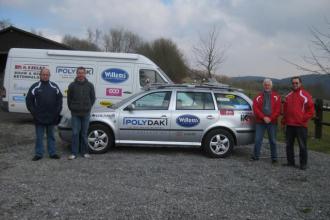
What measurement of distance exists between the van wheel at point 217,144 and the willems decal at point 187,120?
42 cm

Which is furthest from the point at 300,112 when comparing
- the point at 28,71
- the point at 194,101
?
the point at 28,71

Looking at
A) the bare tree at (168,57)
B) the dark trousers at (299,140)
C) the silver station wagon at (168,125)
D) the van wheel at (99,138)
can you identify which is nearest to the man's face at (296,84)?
the dark trousers at (299,140)

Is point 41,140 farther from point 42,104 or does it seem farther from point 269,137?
point 269,137

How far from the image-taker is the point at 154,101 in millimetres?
8938

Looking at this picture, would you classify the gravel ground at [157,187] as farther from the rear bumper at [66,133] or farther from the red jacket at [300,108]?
the red jacket at [300,108]

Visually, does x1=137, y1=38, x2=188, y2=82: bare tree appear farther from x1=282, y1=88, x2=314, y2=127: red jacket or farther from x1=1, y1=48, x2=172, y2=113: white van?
x1=282, y1=88, x2=314, y2=127: red jacket

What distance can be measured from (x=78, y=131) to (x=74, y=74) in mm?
5706

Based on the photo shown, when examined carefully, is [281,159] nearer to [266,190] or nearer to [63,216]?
[266,190]

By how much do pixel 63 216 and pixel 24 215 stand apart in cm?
46

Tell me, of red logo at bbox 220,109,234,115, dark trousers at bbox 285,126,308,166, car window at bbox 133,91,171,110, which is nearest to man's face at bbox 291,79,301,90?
dark trousers at bbox 285,126,308,166

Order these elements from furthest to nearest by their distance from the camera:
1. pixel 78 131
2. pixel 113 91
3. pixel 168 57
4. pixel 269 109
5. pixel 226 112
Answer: pixel 168 57 → pixel 113 91 → pixel 226 112 → pixel 269 109 → pixel 78 131

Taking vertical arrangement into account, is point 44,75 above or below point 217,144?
above

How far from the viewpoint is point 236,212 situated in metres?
5.19

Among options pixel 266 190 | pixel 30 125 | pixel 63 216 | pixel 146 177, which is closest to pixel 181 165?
pixel 146 177
